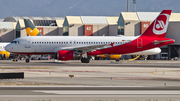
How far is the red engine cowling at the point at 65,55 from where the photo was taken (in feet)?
173

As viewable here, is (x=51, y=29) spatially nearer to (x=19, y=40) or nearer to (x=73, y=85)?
(x=19, y=40)

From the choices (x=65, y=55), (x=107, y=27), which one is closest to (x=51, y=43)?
(x=65, y=55)

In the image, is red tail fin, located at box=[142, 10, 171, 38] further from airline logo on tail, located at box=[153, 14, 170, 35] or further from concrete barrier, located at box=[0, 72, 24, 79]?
concrete barrier, located at box=[0, 72, 24, 79]

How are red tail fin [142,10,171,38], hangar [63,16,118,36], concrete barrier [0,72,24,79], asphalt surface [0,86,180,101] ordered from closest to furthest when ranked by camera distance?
1. asphalt surface [0,86,180,101]
2. concrete barrier [0,72,24,79]
3. red tail fin [142,10,171,38]
4. hangar [63,16,118,36]

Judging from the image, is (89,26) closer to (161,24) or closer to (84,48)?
(161,24)

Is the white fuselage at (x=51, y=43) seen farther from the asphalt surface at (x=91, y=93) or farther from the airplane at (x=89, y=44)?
the asphalt surface at (x=91, y=93)

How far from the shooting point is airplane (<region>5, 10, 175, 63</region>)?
55.2m

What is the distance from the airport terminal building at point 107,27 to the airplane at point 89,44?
63.2 ft

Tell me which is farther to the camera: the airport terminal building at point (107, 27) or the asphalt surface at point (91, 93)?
the airport terminal building at point (107, 27)

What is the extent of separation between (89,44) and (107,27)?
162 feet

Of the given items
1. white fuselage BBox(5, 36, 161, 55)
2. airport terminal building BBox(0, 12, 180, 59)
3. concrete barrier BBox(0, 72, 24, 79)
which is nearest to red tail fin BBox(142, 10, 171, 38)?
white fuselage BBox(5, 36, 161, 55)

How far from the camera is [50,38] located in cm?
5622

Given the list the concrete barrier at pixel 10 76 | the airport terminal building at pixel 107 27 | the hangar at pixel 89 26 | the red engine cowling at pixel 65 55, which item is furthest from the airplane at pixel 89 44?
the hangar at pixel 89 26

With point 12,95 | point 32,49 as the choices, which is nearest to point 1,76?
point 12,95
